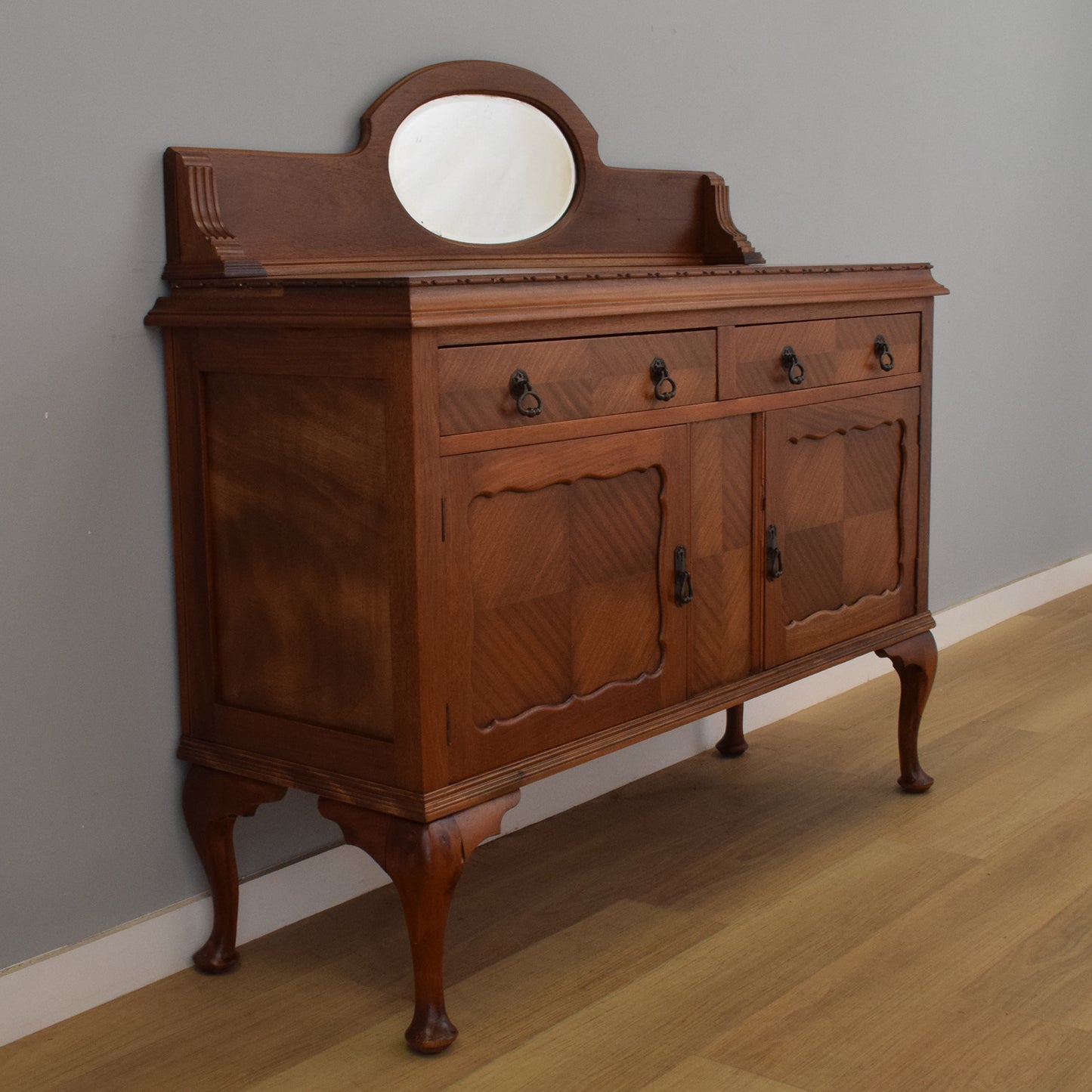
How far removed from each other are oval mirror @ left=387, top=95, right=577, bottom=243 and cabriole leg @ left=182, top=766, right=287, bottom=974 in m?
0.87

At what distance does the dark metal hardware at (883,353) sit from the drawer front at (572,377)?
46 centimetres

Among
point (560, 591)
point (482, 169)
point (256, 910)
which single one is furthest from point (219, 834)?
point (482, 169)

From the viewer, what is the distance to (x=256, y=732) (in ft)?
6.19

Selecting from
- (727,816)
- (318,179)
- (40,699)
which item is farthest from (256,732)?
(727,816)

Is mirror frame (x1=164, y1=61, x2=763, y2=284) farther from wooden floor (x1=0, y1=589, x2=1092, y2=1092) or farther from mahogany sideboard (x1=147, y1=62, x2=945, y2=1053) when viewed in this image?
wooden floor (x1=0, y1=589, x2=1092, y2=1092)

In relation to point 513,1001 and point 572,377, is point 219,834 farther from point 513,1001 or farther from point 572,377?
point 572,377

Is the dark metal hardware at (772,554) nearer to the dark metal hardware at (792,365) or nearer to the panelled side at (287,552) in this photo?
the dark metal hardware at (792,365)

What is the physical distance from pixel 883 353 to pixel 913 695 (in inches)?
25.5

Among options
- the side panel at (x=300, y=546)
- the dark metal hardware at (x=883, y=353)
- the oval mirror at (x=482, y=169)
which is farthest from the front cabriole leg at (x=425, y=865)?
the dark metal hardware at (x=883, y=353)

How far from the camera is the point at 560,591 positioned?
6.05 feet

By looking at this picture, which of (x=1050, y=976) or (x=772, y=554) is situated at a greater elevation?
(x=772, y=554)

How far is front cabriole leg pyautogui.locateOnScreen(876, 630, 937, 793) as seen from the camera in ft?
8.49

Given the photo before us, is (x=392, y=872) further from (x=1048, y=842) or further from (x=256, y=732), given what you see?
(x=1048, y=842)

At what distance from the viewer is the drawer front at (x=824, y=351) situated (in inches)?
82.9
